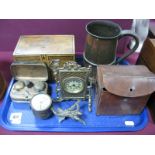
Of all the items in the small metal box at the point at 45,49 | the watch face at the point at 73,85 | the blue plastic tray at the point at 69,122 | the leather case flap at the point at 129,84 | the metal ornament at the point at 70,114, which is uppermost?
the small metal box at the point at 45,49

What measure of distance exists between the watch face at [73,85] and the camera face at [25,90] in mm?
102

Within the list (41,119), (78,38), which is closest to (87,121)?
(41,119)

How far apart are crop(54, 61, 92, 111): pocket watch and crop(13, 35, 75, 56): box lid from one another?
0.28ft

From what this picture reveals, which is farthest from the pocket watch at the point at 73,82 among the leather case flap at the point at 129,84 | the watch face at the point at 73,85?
the leather case flap at the point at 129,84

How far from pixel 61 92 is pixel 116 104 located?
8.9 inches

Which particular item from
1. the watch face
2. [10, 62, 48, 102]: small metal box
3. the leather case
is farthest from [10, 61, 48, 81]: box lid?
the leather case

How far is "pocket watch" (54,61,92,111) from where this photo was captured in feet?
2.24

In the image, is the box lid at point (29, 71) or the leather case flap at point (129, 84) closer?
the leather case flap at point (129, 84)

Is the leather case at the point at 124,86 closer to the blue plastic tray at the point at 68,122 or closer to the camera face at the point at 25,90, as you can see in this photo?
the blue plastic tray at the point at 68,122

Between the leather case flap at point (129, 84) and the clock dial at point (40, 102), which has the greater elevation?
the leather case flap at point (129, 84)

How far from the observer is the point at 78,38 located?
0.99 meters

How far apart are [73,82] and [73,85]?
17mm

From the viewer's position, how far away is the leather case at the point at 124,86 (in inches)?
23.4

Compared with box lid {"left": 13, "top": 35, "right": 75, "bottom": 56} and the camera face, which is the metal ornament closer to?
the camera face
